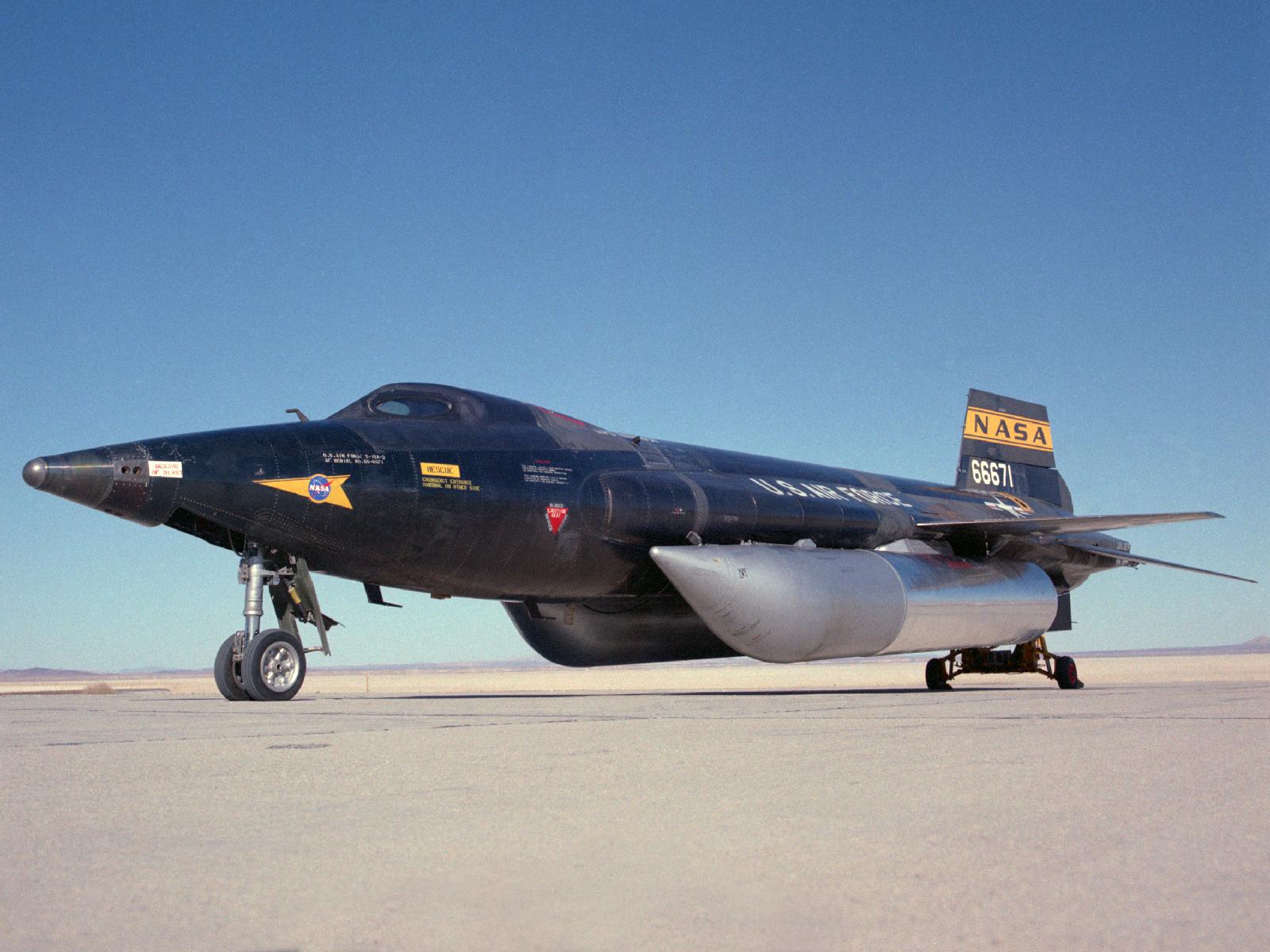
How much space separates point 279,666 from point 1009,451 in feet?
56.4

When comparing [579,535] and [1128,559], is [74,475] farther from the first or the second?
[1128,559]

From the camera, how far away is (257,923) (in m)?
2.48

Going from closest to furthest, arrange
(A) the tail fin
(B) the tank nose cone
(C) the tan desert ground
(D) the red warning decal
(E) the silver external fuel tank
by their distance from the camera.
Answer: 1. (C) the tan desert ground
2. (B) the tank nose cone
3. (D) the red warning decal
4. (E) the silver external fuel tank
5. (A) the tail fin

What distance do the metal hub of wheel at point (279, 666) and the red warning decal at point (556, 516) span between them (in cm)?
342

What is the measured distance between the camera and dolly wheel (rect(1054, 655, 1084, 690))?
18.1m

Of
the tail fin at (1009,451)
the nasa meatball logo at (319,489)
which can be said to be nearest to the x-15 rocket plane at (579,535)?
the nasa meatball logo at (319,489)

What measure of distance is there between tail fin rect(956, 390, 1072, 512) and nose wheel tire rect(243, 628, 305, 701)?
15.0 metres

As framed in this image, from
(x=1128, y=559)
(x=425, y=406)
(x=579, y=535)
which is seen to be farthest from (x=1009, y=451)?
(x=425, y=406)

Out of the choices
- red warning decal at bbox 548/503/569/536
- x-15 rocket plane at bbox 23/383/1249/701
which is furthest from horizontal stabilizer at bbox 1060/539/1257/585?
red warning decal at bbox 548/503/569/536

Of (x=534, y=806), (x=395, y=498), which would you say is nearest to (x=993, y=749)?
(x=534, y=806)

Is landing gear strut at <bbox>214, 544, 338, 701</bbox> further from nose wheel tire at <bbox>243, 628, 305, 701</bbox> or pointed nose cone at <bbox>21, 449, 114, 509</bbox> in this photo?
pointed nose cone at <bbox>21, 449, 114, 509</bbox>

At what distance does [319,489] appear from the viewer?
475 inches

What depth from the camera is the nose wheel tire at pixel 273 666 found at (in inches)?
446

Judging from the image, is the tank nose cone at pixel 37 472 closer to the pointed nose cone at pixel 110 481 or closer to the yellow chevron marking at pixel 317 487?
the pointed nose cone at pixel 110 481
